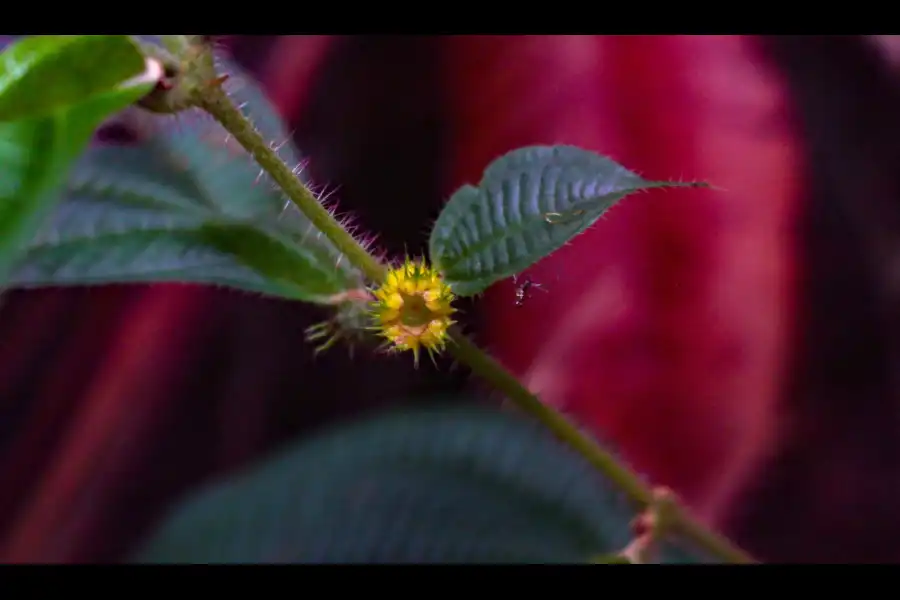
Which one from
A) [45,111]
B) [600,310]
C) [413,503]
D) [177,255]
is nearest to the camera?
[45,111]

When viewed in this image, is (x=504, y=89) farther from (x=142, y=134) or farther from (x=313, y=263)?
(x=313, y=263)

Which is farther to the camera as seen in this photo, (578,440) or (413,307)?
(578,440)

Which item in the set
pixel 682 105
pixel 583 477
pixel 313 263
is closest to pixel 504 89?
pixel 682 105

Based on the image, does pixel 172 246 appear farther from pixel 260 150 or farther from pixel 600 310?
pixel 600 310

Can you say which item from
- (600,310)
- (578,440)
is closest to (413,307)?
(578,440)

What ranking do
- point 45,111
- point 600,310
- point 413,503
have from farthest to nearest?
point 600,310 < point 413,503 < point 45,111

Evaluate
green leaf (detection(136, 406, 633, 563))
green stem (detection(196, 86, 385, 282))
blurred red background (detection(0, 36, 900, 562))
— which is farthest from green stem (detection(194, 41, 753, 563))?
blurred red background (detection(0, 36, 900, 562))

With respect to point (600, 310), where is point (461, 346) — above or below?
below
